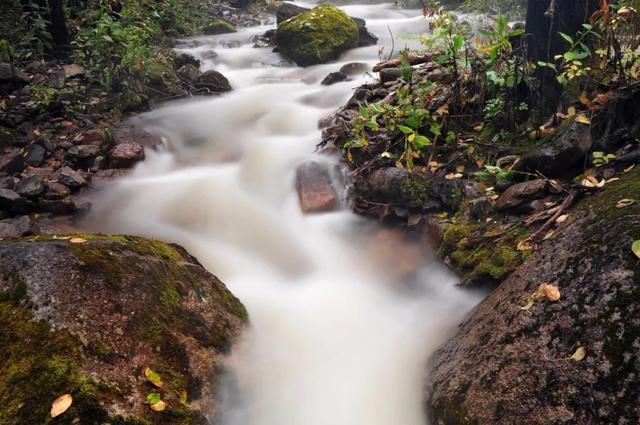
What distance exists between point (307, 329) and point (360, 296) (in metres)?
0.65

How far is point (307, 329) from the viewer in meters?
3.47

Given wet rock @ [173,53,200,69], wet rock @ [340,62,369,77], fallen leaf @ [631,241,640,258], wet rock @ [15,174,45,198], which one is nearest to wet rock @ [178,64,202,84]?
wet rock @ [173,53,200,69]

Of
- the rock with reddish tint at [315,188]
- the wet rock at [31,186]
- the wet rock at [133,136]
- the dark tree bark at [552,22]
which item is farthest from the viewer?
the wet rock at [133,136]

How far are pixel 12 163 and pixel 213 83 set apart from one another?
14.1 ft

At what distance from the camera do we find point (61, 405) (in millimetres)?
1806

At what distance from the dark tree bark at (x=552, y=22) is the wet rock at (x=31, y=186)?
5504 mm

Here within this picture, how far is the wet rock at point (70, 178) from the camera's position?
5488 mm

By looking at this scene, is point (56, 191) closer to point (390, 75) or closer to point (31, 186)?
point (31, 186)

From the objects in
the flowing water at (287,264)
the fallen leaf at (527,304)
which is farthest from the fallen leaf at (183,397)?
the fallen leaf at (527,304)

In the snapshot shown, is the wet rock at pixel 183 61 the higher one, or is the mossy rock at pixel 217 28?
the mossy rock at pixel 217 28

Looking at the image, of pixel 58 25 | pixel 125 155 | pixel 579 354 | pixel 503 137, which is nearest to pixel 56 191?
pixel 125 155

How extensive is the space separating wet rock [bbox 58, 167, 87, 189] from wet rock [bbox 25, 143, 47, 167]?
0.42 m

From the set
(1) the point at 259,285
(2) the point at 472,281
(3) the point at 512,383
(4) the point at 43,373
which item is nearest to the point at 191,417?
(4) the point at 43,373

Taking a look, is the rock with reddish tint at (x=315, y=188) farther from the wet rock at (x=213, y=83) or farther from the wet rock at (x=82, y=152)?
the wet rock at (x=213, y=83)
